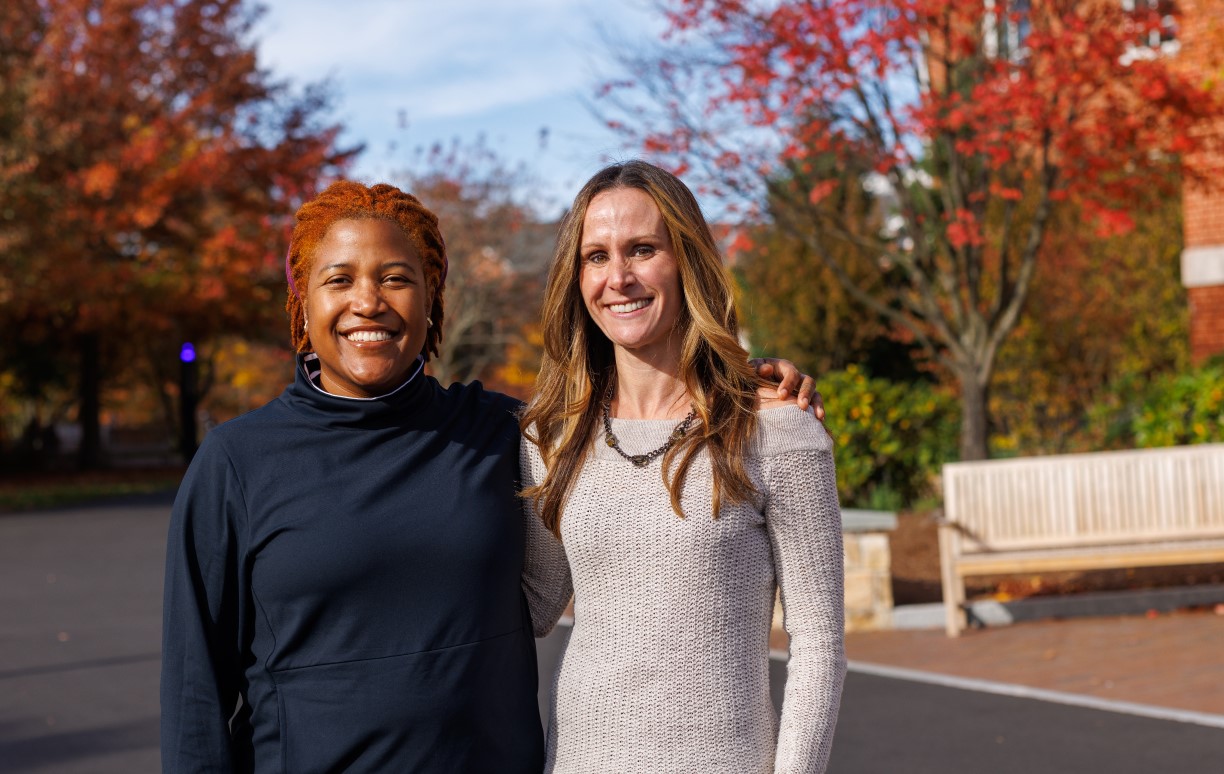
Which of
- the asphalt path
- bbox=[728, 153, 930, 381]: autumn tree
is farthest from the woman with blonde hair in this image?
bbox=[728, 153, 930, 381]: autumn tree

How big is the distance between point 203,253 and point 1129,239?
18744 mm

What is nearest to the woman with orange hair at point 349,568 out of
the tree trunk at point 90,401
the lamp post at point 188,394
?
the lamp post at point 188,394

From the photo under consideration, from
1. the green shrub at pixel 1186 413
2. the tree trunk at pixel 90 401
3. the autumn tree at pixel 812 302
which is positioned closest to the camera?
the green shrub at pixel 1186 413

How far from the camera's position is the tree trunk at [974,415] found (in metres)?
11.1

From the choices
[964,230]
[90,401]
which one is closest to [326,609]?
[964,230]

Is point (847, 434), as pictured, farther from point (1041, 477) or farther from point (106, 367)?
point (106, 367)

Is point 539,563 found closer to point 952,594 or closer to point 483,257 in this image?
point 952,594

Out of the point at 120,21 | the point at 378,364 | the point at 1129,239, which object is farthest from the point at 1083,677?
the point at 120,21

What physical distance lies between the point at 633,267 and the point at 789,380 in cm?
38

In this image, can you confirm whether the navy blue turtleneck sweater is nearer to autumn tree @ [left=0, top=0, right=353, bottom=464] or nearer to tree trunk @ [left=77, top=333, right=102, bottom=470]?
autumn tree @ [left=0, top=0, right=353, bottom=464]

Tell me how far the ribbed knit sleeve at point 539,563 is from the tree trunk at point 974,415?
9052 millimetres

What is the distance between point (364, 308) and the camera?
236 centimetres

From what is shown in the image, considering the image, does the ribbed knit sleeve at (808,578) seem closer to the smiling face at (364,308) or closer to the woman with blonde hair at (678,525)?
the woman with blonde hair at (678,525)

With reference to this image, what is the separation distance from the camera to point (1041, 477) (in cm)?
913
